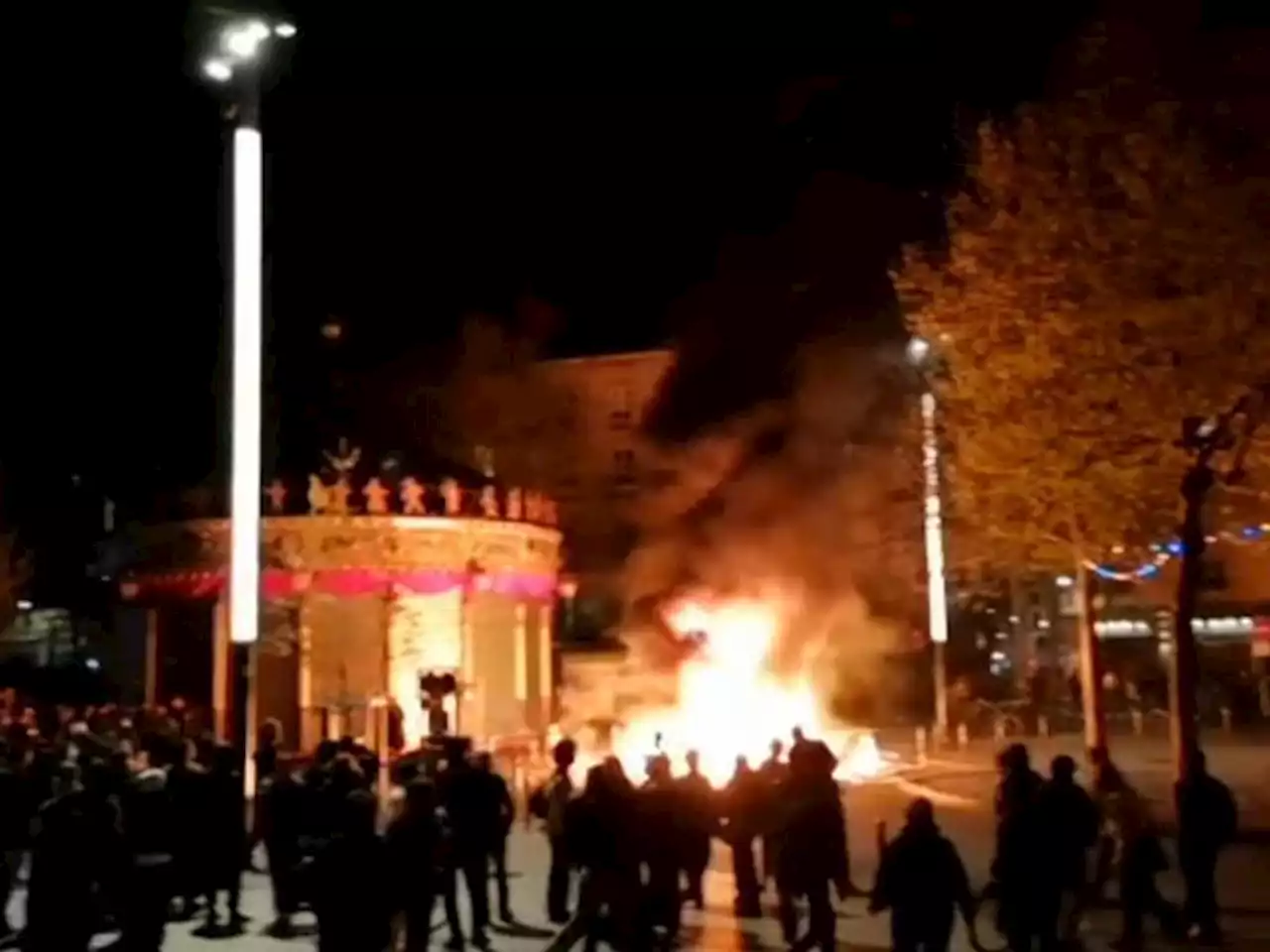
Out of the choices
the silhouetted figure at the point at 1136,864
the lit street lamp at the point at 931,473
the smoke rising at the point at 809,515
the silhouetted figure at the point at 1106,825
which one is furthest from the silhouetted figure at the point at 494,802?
the smoke rising at the point at 809,515

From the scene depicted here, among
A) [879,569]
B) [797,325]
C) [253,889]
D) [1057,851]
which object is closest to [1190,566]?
[1057,851]

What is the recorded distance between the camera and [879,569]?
38.2 metres

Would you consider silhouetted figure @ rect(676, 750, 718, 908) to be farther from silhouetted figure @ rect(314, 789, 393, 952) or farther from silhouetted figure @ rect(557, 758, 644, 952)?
silhouetted figure @ rect(314, 789, 393, 952)

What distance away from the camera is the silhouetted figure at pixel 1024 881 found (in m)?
12.3

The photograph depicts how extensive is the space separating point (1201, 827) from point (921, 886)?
3710 millimetres

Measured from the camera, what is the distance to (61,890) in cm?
1056

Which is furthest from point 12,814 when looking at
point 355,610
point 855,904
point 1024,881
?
point 355,610

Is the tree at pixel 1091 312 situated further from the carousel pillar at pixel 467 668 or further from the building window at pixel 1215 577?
the building window at pixel 1215 577

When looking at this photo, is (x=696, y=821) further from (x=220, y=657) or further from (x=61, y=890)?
(x=220, y=657)

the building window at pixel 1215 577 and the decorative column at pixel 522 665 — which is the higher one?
the building window at pixel 1215 577

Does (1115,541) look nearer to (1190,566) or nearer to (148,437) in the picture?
(1190,566)

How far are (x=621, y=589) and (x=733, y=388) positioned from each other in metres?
5.39

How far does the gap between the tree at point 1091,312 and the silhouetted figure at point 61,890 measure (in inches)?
533

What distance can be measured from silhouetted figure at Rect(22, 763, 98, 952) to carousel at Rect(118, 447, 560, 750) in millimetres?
20495
